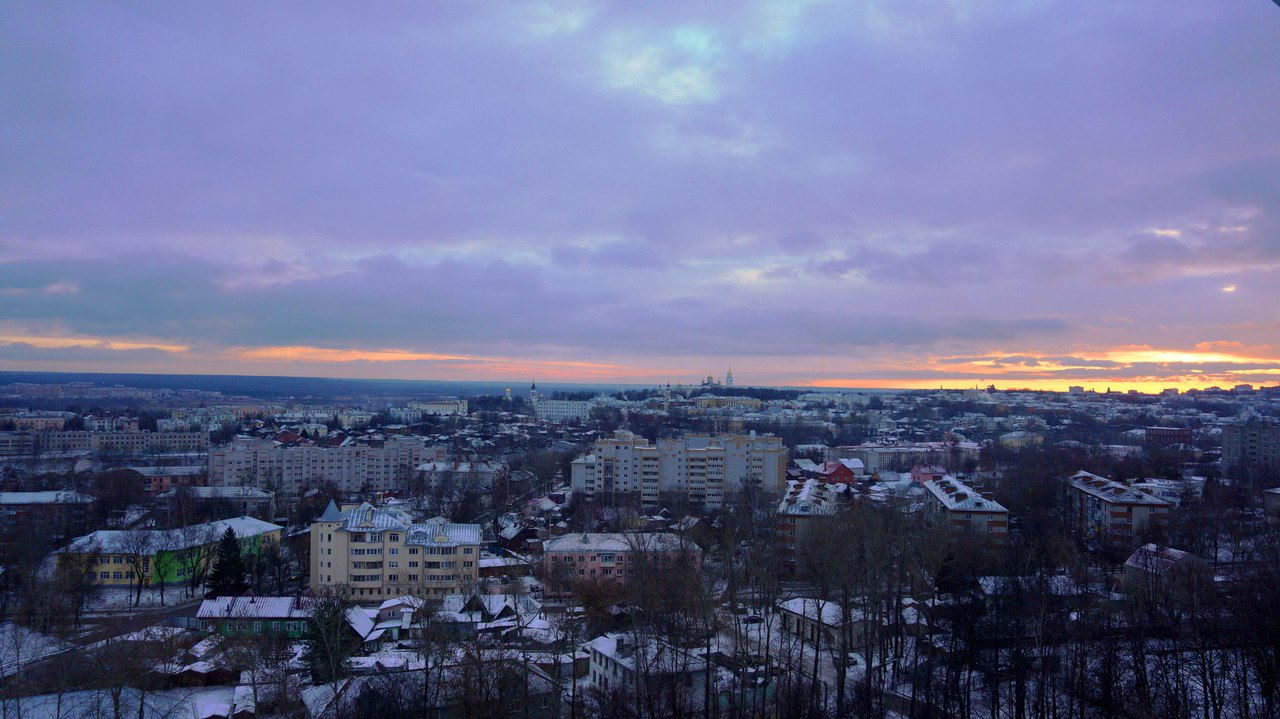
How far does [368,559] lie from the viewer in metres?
13.8

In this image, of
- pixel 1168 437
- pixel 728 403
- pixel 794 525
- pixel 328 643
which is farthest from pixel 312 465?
pixel 728 403

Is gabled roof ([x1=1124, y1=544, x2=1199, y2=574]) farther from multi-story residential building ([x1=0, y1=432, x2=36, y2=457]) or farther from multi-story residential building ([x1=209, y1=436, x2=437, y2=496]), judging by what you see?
multi-story residential building ([x1=0, y1=432, x2=36, y2=457])

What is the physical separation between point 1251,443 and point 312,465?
3718 centimetres

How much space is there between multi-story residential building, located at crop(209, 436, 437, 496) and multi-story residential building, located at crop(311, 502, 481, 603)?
44.0 feet

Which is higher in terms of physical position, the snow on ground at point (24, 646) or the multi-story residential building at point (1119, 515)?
the multi-story residential building at point (1119, 515)

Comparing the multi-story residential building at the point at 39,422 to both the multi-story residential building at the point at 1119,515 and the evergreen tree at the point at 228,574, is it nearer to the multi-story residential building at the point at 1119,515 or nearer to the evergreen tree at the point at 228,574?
the evergreen tree at the point at 228,574

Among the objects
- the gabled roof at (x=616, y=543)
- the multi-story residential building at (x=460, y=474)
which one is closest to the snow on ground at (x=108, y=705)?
the gabled roof at (x=616, y=543)

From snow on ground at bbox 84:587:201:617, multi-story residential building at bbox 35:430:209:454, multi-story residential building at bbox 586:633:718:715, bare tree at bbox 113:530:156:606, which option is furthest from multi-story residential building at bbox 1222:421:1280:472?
multi-story residential building at bbox 35:430:209:454

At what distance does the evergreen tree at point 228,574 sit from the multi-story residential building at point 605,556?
5.21 meters

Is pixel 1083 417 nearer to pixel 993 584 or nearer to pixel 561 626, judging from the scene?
pixel 993 584

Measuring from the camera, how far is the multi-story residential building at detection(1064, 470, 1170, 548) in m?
15.8

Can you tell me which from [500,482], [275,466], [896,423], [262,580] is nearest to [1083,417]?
[896,423]

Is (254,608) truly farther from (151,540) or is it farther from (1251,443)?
(1251,443)

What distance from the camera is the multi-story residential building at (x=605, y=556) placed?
13.2m
